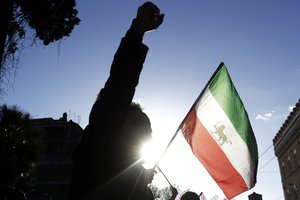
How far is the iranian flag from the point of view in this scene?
15.1ft

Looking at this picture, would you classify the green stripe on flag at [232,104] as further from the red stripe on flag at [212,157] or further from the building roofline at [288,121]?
the building roofline at [288,121]

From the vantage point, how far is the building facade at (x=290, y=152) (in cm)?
2941

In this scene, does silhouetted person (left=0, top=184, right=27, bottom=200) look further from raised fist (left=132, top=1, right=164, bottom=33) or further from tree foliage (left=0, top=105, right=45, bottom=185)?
tree foliage (left=0, top=105, right=45, bottom=185)

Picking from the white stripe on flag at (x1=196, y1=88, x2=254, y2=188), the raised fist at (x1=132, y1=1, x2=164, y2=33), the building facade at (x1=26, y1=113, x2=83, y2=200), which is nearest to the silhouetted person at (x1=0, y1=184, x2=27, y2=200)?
the raised fist at (x1=132, y1=1, x2=164, y2=33)

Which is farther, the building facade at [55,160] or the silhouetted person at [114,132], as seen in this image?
the building facade at [55,160]

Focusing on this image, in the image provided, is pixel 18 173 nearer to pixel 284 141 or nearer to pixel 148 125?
pixel 148 125

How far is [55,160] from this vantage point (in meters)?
37.1

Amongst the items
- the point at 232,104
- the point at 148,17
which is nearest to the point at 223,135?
the point at 232,104

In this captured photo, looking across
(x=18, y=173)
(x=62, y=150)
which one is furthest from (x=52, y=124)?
(x=18, y=173)

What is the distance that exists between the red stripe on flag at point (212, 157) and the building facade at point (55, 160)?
103 ft

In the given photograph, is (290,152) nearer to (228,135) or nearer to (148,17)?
(228,135)

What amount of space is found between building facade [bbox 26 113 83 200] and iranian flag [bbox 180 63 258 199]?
31354 mm


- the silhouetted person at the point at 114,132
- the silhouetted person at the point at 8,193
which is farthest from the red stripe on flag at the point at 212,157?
the silhouetted person at the point at 114,132

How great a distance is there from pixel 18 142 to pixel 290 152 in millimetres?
25653
